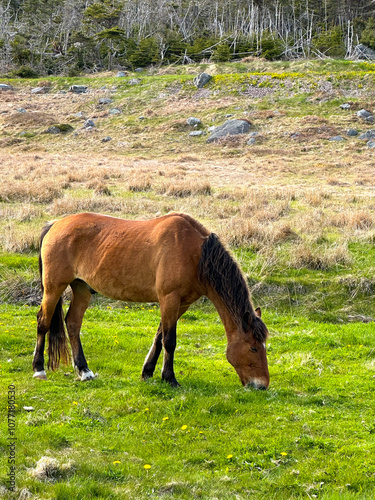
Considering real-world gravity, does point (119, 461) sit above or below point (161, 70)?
below

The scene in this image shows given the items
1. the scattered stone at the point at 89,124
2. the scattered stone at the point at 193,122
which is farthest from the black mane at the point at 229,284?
the scattered stone at the point at 89,124

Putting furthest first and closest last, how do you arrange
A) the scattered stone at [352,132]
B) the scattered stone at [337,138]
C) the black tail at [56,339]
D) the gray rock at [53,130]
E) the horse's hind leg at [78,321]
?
the gray rock at [53,130] < the scattered stone at [352,132] < the scattered stone at [337,138] < the black tail at [56,339] < the horse's hind leg at [78,321]

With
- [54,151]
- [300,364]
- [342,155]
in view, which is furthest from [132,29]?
[300,364]

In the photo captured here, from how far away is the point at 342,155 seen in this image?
32.2 m

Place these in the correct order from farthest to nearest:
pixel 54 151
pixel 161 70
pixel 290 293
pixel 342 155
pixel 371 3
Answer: pixel 371 3 < pixel 161 70 < pixel 54 151 < pixel 342 155 < pixel 290 293

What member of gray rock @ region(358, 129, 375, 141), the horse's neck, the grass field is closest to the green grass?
the grass field

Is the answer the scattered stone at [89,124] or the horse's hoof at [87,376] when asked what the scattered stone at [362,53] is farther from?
the horse's hoof at [87,376]

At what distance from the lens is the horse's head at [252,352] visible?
614 cm

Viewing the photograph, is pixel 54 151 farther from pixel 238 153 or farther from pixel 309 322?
pixel 309 322

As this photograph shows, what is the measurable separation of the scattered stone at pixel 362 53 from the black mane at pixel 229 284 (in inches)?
2208

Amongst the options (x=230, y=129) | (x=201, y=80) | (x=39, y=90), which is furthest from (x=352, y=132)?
(x=39, y=90)

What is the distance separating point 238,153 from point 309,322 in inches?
1007

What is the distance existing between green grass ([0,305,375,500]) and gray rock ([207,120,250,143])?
31.2m

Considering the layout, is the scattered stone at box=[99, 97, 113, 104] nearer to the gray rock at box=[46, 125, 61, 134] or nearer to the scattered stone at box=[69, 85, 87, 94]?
the scattered stone at box=[69, 85, 87, 94]
